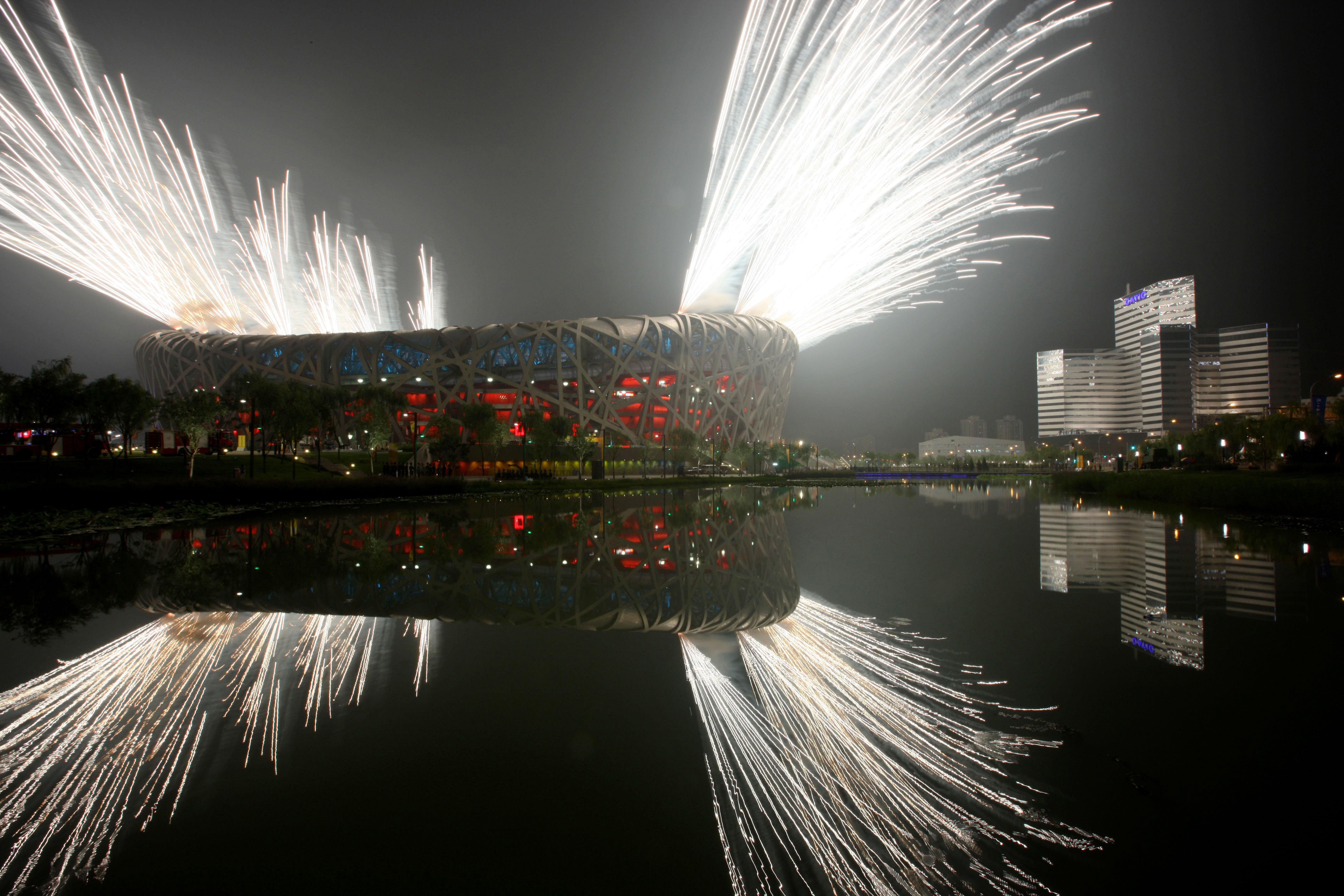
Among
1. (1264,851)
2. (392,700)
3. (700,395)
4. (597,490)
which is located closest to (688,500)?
(597,490)

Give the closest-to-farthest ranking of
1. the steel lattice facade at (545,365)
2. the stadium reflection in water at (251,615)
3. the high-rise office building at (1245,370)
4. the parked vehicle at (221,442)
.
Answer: the stadium reflection in water at (251,615), the parked vehicle at (221,442), the steel lattice facade at (545,365), the high-rise office building at (1245,370)

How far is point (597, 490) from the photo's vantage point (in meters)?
34.1

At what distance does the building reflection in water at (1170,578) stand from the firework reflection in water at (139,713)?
646 centimetres

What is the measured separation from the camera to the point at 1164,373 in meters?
136

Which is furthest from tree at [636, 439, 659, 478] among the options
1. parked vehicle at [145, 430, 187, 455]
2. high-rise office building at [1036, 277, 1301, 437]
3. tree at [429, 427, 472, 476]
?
high-rise office building at [1036, 277, 1301, 437]

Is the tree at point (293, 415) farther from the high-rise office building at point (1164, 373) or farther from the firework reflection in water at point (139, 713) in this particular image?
the high-rise office building at point (1164, 373)

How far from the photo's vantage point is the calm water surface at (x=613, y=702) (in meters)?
2.47

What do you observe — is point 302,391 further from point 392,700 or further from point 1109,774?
point 1109,774

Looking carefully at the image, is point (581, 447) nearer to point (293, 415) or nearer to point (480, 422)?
point (480, 422)

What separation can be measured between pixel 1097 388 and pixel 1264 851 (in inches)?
7204

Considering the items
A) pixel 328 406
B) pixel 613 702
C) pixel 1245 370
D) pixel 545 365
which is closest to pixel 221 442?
pixel 328 406

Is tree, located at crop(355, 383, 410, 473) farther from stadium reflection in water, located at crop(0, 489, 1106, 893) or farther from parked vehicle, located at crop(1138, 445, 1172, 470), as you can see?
parked vehicle, located at crop(1138, 445, 1172, 470)

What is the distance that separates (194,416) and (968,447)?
189016mm

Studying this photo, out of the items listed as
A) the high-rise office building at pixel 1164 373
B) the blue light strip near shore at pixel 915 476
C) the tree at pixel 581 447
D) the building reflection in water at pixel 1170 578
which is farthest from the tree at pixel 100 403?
the high-rise office building at pixel 1164 373
